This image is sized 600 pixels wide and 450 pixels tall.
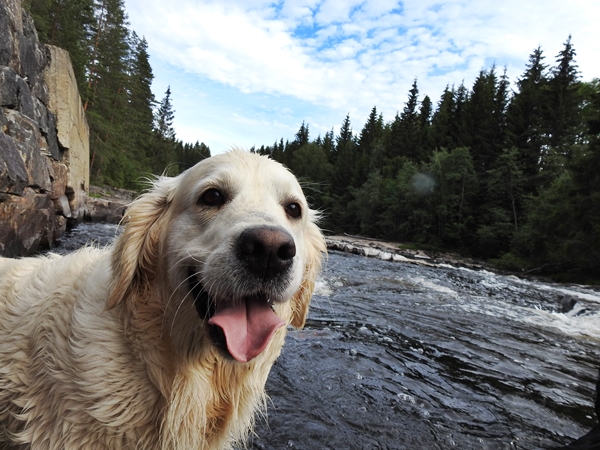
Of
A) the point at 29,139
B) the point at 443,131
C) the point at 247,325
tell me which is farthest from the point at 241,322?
the point at 443,131

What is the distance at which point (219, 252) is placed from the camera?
1.92 metres

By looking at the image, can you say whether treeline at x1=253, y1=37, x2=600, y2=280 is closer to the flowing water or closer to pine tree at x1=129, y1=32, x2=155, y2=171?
the flowing water

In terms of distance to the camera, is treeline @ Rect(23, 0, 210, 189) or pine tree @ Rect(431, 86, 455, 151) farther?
pine tree @ Rect(431, 86, 455, 151)

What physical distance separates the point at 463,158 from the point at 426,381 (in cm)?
4268

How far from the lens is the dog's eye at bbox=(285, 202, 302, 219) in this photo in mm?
2615

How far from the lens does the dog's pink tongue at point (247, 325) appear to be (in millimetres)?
1855

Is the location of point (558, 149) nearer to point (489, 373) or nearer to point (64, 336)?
point (489, 373)

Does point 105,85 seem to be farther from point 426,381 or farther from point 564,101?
point 564,101

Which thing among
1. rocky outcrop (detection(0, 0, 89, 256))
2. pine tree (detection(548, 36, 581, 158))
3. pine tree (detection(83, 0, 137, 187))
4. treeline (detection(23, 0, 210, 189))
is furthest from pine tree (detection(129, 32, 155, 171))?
pine tree (detection(548, 36, 581, 158))

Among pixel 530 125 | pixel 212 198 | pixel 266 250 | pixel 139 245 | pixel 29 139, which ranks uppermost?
pixel 530 125

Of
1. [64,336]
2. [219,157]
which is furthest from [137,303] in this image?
[219,157]

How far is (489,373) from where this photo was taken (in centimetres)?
478

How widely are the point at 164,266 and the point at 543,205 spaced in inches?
1341

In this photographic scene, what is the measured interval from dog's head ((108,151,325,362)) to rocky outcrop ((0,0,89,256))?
18.1 feet
